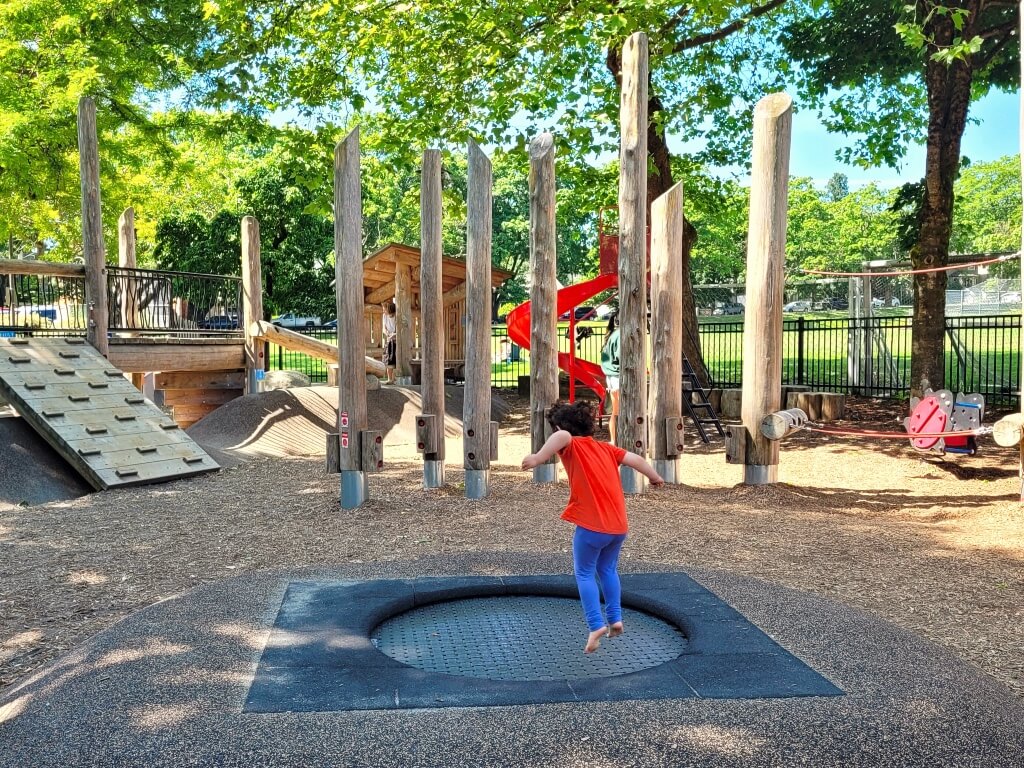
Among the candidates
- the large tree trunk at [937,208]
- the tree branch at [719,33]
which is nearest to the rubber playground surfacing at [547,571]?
the large tree trunk at [937,208]

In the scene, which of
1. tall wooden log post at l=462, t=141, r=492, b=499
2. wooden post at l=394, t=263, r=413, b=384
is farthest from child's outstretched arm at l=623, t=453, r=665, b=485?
wooden post at l=394, t=263, r=413, b=384

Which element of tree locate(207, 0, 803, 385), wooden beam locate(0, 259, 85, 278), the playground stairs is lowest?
the playground stairs

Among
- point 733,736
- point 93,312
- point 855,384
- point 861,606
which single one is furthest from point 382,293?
point 733,736

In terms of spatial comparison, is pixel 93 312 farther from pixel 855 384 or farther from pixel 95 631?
pixel 855 384

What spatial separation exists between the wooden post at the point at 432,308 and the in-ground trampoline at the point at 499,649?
3.48 m

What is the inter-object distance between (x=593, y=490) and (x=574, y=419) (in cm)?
41

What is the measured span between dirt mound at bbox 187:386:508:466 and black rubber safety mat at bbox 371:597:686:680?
8117mm

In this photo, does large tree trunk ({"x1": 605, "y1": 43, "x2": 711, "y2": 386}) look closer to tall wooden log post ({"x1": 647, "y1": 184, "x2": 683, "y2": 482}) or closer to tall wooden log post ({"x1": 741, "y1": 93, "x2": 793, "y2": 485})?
tall wooden log post ({"x1": 647, "y1": 184, "x2": 683, "y2": 482})

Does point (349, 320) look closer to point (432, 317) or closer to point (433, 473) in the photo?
point (432, 317)

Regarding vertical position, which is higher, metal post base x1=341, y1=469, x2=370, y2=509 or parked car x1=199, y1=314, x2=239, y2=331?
parked car x1=199, y1=314, x2=239, y2=331

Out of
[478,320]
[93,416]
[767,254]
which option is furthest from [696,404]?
[93,416]

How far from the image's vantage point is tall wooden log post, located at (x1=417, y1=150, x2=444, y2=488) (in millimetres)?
9312

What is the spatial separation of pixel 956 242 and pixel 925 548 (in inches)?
1901

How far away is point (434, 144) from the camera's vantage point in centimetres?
1638
